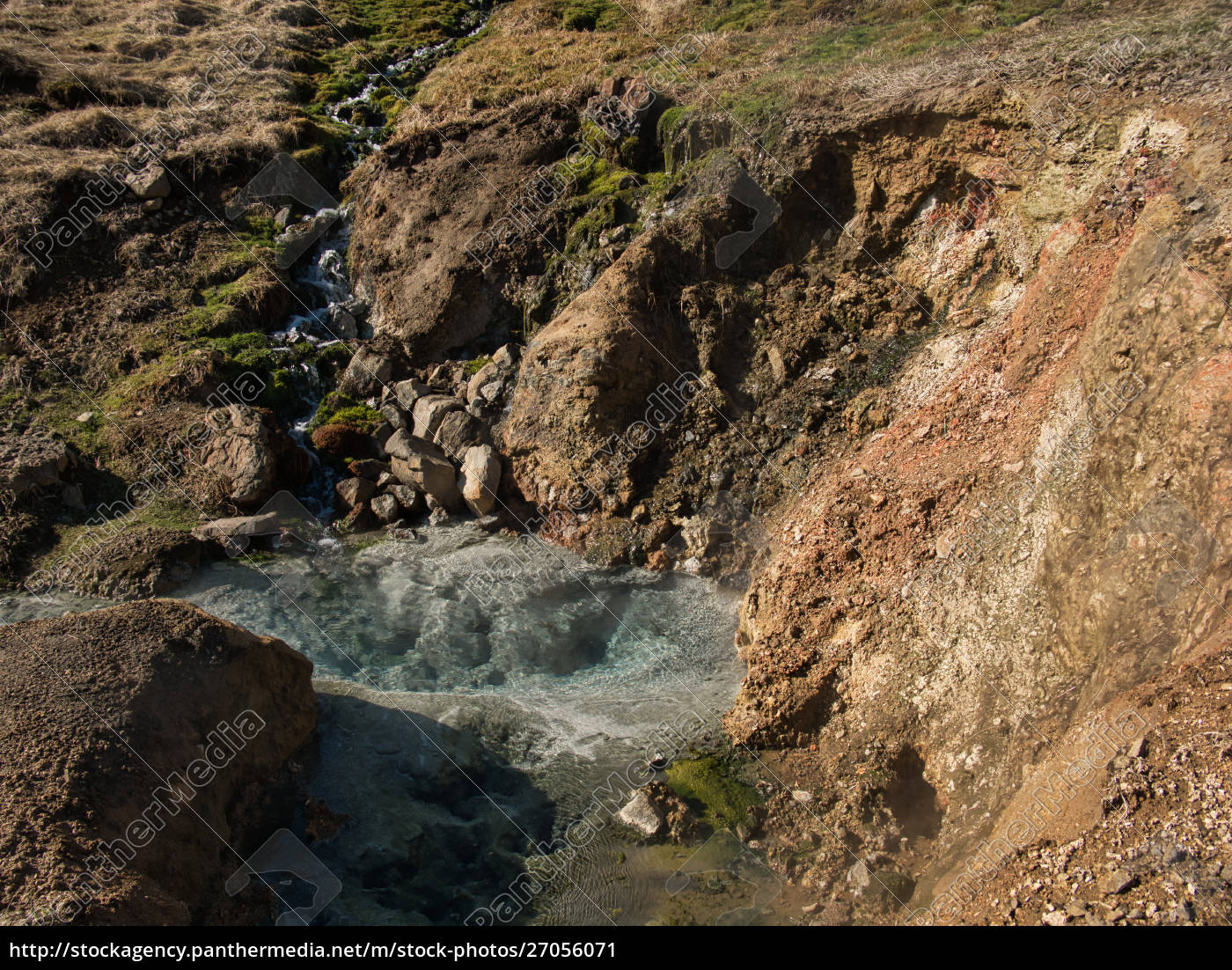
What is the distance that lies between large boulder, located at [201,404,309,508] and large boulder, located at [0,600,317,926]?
7043 mm

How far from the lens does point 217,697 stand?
898 centimetres

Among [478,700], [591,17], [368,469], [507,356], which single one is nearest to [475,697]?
[478,700]

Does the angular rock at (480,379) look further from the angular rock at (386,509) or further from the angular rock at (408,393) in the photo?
the angular rock at (386,509)

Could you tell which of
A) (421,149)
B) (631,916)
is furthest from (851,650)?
(421,149)

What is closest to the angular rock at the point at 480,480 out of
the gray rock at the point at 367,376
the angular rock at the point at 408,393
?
the angular rock at the point at 408,393

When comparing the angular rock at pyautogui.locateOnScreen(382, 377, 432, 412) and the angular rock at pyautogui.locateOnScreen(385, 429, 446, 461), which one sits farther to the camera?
the angular rock at pyautogui.locateOnScreen(382, 377, 432, 412)

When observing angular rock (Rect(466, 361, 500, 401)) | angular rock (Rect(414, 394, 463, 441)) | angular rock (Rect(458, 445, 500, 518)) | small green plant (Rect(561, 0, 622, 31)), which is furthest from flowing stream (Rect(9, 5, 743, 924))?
small green plant (Rect(561, 0, 622, 31))

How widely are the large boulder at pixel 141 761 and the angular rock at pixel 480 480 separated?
6.29 metres

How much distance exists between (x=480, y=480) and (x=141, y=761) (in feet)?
29.0

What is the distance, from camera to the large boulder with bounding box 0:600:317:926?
669cm

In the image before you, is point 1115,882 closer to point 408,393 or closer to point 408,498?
point 408,498

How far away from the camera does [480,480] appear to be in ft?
52.2

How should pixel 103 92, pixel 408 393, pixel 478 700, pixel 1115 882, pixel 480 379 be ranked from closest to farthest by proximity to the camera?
pixel 1115 882, pixel 478 700, pixel 480 379, pixel 408 393, pixel 103 92

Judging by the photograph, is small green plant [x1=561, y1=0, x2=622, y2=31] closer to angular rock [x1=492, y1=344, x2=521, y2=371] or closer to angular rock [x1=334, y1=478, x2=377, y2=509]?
angular rock [x1=492, y1=344, x2=521, y2=371]
